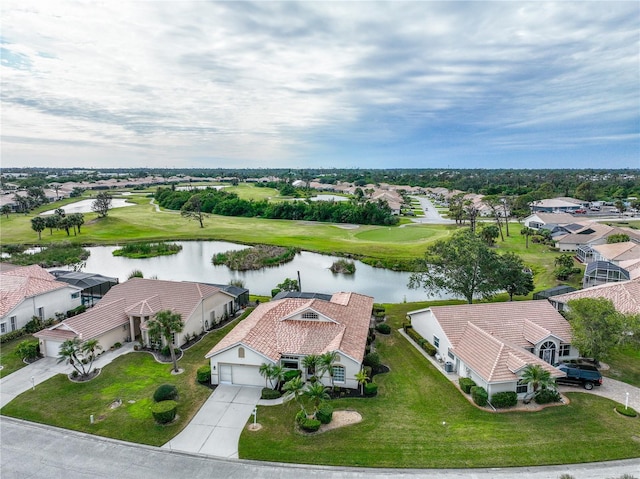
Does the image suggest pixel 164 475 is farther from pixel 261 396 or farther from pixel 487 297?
pixel 487 297

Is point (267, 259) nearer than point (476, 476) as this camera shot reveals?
No

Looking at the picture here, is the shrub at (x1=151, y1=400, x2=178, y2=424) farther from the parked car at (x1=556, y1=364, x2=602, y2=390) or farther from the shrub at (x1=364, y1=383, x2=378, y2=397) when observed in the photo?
the parked car at (x1=556, y1=364, x2=602, y2=390)

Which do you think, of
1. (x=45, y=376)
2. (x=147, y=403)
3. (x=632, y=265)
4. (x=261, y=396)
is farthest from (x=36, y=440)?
(x=632, y=265)

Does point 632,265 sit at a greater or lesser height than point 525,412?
greater

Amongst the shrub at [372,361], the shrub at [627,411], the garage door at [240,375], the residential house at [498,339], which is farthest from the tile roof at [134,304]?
the shrub at [627,411]

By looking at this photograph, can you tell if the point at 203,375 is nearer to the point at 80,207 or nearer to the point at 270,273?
the point at 270,273

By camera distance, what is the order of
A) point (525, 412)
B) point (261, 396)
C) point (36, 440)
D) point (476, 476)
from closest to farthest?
1. point (476, 476)
2. point (36, 440)
3. point (525, 412)
4. point (261, 396)

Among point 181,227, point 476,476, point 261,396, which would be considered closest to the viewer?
point 476,476
